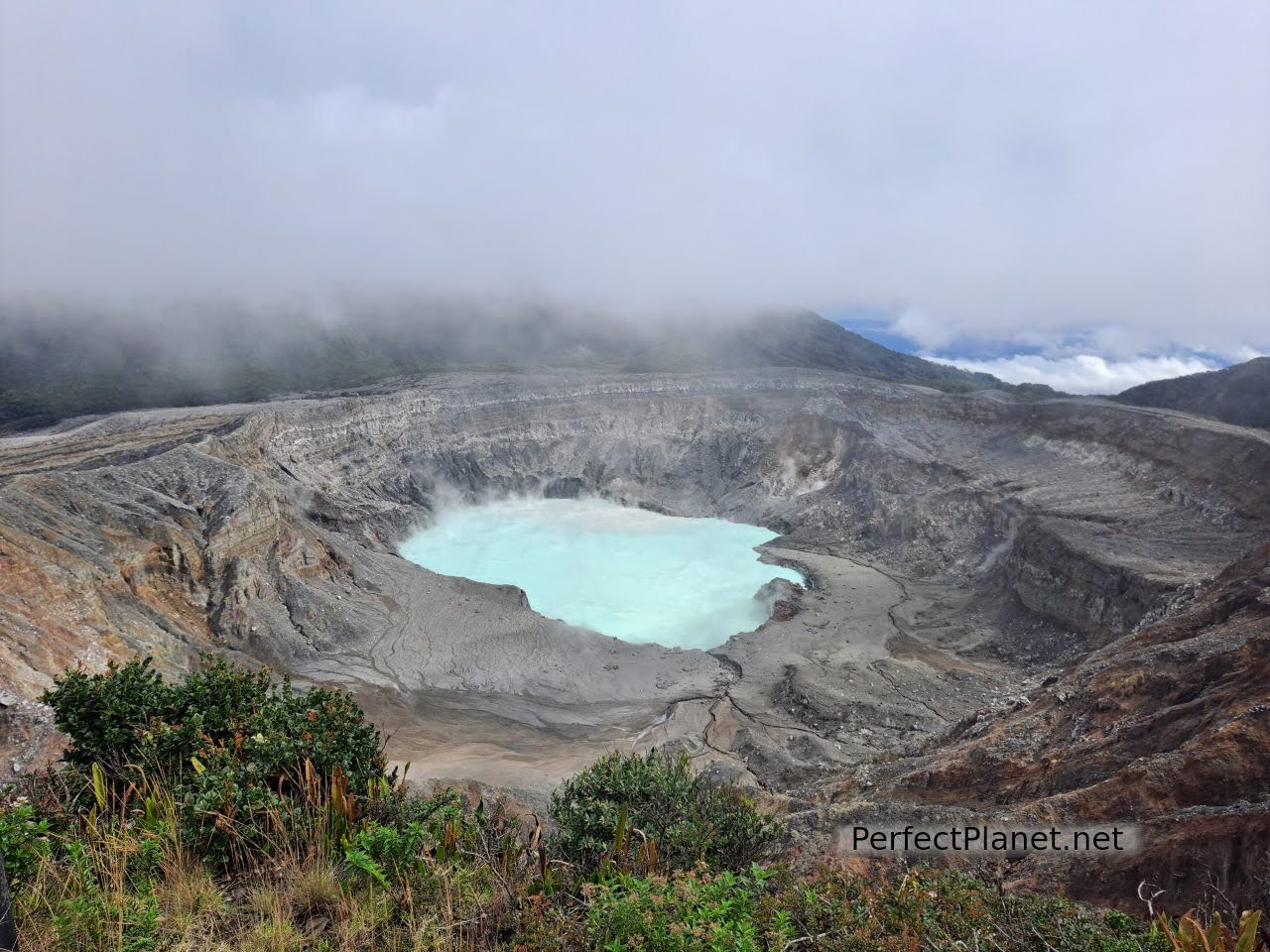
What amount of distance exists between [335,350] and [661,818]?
3370 inches

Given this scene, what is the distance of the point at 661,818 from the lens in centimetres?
816

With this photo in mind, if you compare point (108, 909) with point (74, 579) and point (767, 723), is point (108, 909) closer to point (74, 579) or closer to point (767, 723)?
point (74, 579)

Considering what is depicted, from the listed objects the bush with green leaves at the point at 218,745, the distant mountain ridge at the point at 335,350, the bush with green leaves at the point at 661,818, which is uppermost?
the distant mountain ridge at the point at 335,350

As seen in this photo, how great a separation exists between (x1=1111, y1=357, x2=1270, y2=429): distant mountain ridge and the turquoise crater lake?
32.8 meters

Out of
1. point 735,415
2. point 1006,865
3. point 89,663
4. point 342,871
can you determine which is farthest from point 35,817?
point 735,415

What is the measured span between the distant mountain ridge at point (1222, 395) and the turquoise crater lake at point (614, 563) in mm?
32813

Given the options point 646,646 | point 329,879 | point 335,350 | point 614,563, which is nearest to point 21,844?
point 329,879

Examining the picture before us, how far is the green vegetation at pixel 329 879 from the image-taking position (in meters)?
3.93

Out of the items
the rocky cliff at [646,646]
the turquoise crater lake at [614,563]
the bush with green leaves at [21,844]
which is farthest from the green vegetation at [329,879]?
the turquoise crater lake at [614,563]

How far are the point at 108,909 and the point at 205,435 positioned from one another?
3597 centimetres

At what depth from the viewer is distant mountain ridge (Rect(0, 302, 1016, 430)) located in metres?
59.5

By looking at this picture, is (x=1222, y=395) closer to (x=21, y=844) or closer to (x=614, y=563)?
(x=614, y=563)

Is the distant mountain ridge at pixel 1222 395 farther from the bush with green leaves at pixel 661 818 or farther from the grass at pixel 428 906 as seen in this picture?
the grass at pixel 428 906

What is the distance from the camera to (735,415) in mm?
58625
